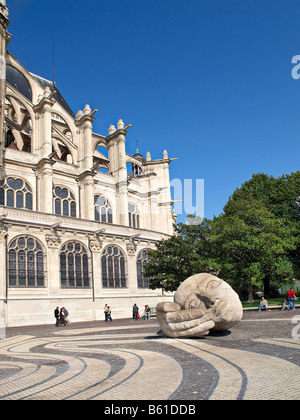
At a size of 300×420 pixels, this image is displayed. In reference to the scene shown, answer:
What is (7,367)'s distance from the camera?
8.30 meters

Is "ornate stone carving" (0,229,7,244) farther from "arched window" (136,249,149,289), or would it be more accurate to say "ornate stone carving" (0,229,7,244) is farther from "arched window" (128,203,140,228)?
"arched window" (128,203,140,228)

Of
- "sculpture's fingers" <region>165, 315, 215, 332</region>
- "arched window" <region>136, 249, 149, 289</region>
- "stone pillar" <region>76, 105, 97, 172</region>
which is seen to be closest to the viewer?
"sculpture's fingers" <region>165, 315, 215, 332</region>

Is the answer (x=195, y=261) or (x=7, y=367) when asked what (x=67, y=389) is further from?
(x=195, y=261)

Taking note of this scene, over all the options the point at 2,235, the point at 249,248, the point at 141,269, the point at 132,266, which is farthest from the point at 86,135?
the point at 249,248

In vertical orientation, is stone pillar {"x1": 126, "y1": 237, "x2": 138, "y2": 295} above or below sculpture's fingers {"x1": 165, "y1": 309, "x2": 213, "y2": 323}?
above

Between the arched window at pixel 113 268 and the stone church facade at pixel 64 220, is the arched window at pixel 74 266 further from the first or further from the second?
the arched window at pixel 113 268

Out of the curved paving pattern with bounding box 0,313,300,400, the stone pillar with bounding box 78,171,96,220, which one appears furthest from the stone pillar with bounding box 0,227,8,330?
the curved paving pattern with bounding box 0,313,300,400

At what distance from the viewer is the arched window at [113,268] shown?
33094mm

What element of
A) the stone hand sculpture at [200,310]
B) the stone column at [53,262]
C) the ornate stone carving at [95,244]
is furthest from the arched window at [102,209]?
the stone hand sculpture at [200,310]

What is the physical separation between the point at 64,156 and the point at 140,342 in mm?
37750

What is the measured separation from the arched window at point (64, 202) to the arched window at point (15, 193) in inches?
106

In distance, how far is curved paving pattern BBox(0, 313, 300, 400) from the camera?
17.2 feet

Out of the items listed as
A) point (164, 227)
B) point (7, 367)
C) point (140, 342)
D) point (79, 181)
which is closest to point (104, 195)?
point (79, 181)

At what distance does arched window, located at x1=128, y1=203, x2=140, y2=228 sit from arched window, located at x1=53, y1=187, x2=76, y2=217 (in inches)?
317
